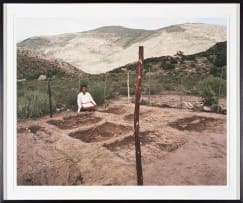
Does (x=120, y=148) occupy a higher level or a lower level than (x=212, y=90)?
lower

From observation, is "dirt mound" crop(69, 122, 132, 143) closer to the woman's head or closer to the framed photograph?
the framed photograph

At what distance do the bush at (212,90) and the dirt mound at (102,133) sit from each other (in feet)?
1.66

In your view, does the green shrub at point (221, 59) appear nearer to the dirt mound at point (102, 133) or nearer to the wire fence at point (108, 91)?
the wire fence at point (108, 91)

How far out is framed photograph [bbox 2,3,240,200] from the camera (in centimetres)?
185

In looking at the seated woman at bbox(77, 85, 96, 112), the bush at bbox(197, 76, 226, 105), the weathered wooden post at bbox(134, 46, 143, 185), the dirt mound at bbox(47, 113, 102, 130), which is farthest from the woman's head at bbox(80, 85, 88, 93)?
the bush at bbox(197, 76, 226, 105)

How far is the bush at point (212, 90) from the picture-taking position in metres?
1.87

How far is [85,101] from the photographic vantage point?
187 centimetres

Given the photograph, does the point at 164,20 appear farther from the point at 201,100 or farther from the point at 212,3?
the point at 201,100

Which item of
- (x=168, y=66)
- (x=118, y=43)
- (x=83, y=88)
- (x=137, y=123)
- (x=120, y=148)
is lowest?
(x=120, y=148)

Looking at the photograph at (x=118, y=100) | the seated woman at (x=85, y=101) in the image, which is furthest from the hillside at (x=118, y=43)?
the seated woman at (x=85, y=101)

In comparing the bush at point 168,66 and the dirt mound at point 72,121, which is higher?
the bush at point 168,66

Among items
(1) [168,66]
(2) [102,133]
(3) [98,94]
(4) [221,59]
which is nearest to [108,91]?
(3) [98,94]

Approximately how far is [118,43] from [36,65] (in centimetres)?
53

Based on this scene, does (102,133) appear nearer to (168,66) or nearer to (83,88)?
(83,88)
